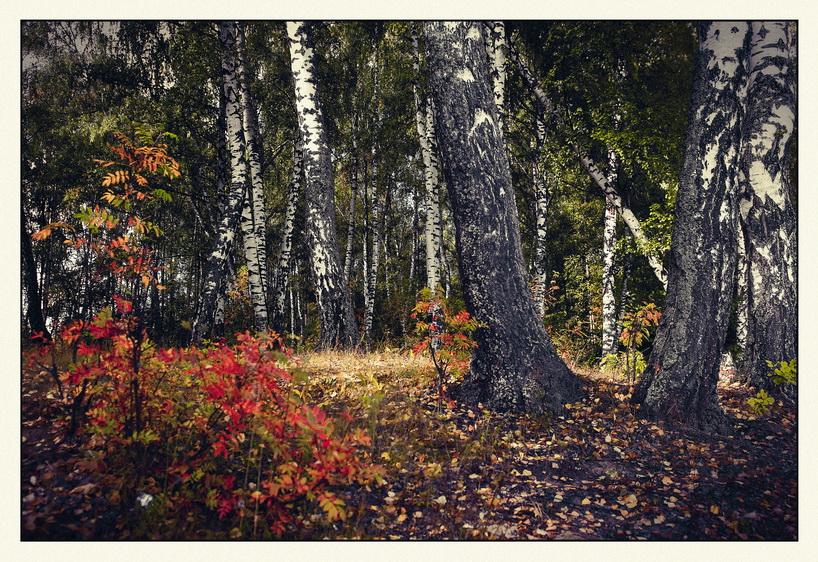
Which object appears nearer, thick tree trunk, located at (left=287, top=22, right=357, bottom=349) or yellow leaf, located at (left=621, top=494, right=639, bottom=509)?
yellow leaf, located at (left=621, top=494, right=639, bottom=509)

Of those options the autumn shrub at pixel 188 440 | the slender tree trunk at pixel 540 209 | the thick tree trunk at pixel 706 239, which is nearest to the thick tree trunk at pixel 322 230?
the autumn shrub at pixel 188 440

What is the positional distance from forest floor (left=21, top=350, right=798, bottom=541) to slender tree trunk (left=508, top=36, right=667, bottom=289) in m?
4.05

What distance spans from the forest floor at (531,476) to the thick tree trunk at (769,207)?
44.0 inches

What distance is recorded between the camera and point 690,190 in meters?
3.95

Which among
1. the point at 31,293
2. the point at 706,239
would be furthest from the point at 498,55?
the point at 31,293

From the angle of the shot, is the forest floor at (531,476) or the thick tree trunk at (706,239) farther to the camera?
the thick tree trunk at (706,239)

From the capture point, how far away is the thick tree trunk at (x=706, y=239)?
3854 mm

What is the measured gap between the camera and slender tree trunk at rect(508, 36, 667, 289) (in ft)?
26.1

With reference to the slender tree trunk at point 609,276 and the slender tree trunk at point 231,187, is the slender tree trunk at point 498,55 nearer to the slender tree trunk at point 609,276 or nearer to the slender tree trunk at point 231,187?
the slender tree trunk at point 609,276

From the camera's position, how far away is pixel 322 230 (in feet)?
22.2

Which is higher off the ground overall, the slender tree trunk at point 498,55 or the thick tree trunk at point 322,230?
the slender tree trunk at point 498,55

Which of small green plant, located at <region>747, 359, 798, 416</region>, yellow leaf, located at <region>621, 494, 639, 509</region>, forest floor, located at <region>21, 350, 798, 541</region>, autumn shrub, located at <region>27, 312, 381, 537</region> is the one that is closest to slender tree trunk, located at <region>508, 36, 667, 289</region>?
small green plant, located at <region>747, 359, 798, 416</region>

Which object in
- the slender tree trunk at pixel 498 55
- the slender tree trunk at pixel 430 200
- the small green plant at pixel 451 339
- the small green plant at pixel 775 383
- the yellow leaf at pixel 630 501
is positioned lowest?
the yellow leaf at pixel 630 501

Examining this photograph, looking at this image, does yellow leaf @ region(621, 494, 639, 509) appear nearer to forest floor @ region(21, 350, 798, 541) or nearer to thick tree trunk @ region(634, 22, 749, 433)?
forest floor @ region(21, 350, 798, 541)
